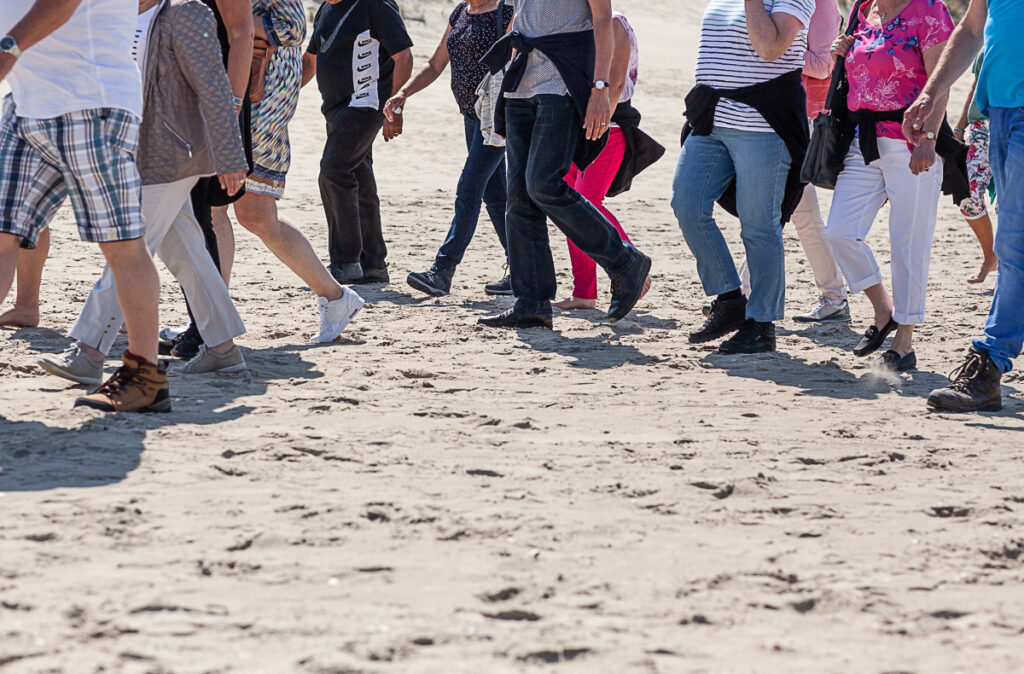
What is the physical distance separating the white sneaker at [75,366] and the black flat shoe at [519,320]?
86.3 inches

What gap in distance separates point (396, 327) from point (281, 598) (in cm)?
370

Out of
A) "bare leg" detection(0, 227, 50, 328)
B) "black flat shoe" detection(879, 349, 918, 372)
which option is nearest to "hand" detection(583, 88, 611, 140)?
"black flat shoe" detection(879, 349, 918, 372)

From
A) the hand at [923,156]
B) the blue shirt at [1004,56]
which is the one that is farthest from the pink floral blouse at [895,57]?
the blue shirt at [1004,56]

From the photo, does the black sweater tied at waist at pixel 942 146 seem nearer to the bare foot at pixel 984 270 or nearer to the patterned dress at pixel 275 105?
the patterned dress at pixel 275 105

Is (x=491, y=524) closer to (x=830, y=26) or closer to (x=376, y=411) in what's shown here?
(x=376, y=411)

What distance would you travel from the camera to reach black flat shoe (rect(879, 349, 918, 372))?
222 inches

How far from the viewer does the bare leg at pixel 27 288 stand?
237 inches

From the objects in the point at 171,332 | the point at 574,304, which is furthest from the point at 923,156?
the point at 171,332

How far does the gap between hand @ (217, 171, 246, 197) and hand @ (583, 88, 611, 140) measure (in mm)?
1779

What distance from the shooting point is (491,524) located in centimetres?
343

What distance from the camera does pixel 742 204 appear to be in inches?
229

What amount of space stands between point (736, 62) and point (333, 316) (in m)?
2.23

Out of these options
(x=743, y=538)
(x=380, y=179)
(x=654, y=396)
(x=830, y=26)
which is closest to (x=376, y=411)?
(x=654, y=396)

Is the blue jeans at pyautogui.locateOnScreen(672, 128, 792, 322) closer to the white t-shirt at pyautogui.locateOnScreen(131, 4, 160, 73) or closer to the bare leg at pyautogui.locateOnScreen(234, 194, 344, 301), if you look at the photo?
the bare leg at pyautogui.locateOnScreen(234, 194, 344, 301)
